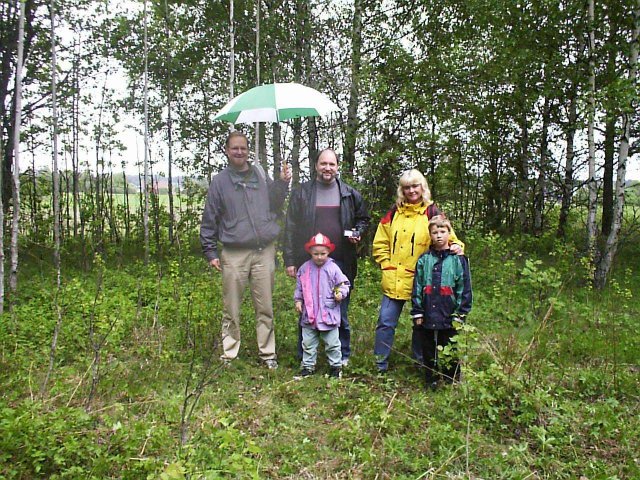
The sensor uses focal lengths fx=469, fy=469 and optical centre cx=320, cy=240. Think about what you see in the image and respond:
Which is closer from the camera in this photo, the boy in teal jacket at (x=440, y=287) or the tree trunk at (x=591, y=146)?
the boy in teal jacket at (x=440, y=287)

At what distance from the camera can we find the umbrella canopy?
3.93 m

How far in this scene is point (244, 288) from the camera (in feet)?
13.3

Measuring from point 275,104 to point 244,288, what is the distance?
62.2 inches

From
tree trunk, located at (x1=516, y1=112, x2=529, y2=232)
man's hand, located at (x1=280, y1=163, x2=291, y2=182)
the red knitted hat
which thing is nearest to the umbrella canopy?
man's hand, located at (x1=280, y1=163, x2=291, y2=182)

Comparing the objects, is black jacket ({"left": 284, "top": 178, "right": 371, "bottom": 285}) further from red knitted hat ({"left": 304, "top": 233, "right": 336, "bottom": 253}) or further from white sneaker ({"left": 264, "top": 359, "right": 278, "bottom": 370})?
white sneaker ({"left": 264, "top": 359, "right": 278, "bottom": 370})

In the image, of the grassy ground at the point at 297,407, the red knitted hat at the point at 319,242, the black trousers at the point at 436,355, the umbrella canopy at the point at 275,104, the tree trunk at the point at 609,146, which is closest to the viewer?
the grassy ground at the point at 297,407

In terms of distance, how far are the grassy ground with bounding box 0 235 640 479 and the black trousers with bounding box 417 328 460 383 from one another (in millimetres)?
162

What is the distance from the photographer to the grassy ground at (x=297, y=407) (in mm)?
2527

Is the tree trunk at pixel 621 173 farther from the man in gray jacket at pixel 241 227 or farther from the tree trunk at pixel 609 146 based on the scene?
the man in gray jacket at pixel 241 227

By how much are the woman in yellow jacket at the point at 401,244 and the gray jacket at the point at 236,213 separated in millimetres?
997

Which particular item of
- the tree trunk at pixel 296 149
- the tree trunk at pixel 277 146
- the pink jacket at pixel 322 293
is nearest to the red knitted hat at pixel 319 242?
the pink jacket at pixel 322 293

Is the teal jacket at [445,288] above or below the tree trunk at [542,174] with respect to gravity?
below

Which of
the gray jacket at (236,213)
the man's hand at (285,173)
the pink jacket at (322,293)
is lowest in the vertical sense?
the pink jacket at (322,293)

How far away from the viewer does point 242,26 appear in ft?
30.8
